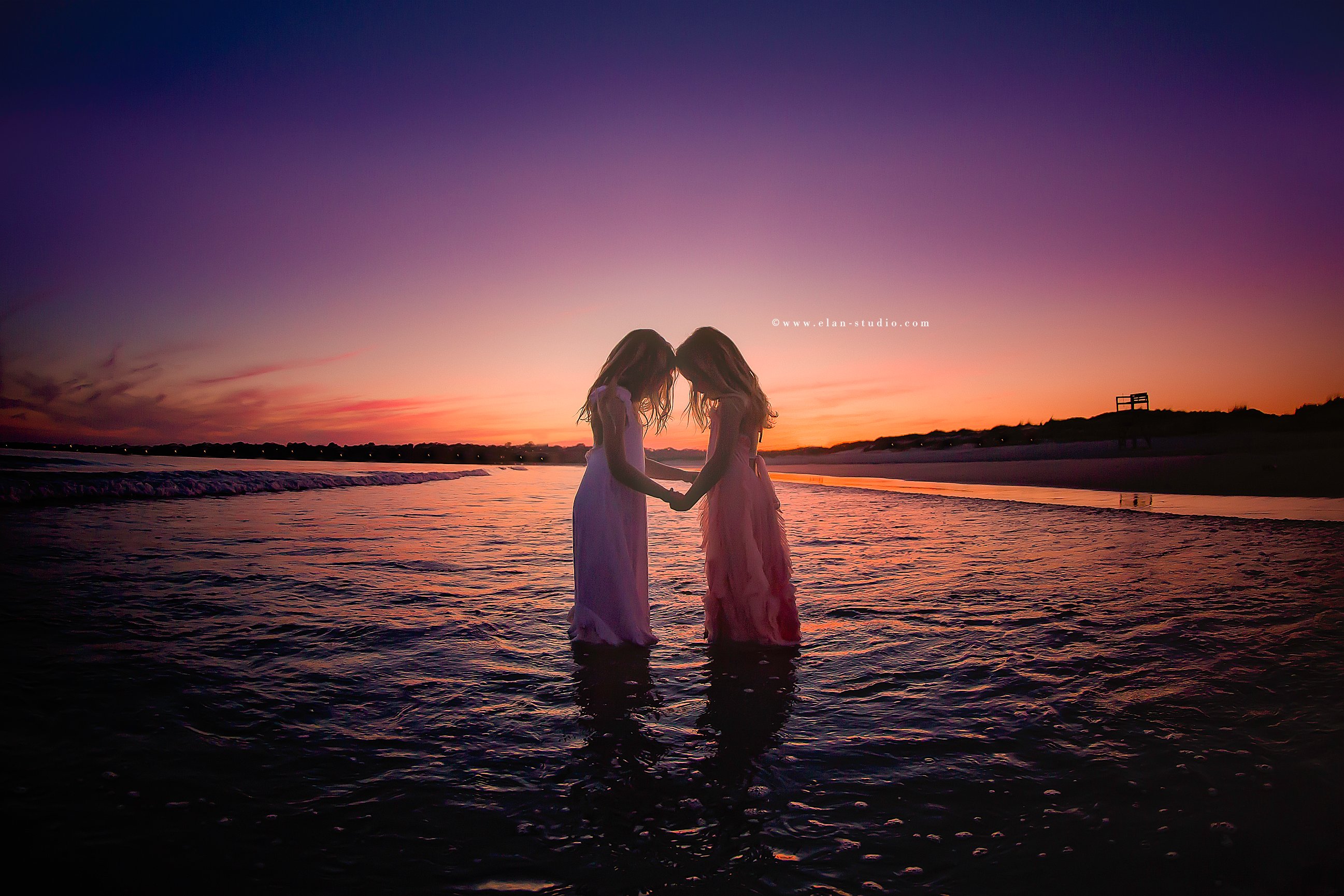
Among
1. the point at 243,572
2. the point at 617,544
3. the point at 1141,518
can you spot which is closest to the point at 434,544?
the point at 243,572

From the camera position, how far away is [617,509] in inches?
177

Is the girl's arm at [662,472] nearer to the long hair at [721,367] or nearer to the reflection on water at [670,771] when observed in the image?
the long hair at [721,367]

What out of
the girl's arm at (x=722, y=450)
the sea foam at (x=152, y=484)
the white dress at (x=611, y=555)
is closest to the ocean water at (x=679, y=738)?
the white dress at (x=611, y=555)

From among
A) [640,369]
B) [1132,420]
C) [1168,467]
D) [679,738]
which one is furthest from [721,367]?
[1132,420]

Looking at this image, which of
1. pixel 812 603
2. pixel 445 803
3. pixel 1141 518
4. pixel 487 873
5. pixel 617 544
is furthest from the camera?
pixel 1141 518

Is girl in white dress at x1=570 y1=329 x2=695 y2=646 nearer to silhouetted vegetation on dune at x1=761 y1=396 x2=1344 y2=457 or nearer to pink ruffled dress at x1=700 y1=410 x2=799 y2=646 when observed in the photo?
pink ruffled dress at x1=700 y1=410 x2=799 y2=646

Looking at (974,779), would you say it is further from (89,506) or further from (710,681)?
(89,506)

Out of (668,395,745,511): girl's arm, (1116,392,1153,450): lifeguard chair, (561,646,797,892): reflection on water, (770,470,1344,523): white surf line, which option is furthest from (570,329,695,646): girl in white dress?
(1116,392,1153,450): lifeguard chair

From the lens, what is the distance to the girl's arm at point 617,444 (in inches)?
171

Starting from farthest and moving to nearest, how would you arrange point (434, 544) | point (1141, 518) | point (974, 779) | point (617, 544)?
point (1141, 518)
point (434, 544)
point (617, 544)
point (974, 779)

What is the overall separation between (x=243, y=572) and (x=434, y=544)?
293 cm

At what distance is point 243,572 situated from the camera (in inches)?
272

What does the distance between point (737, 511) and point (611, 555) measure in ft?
3.41

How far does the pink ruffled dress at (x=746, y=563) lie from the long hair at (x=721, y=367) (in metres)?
A: 0.19
